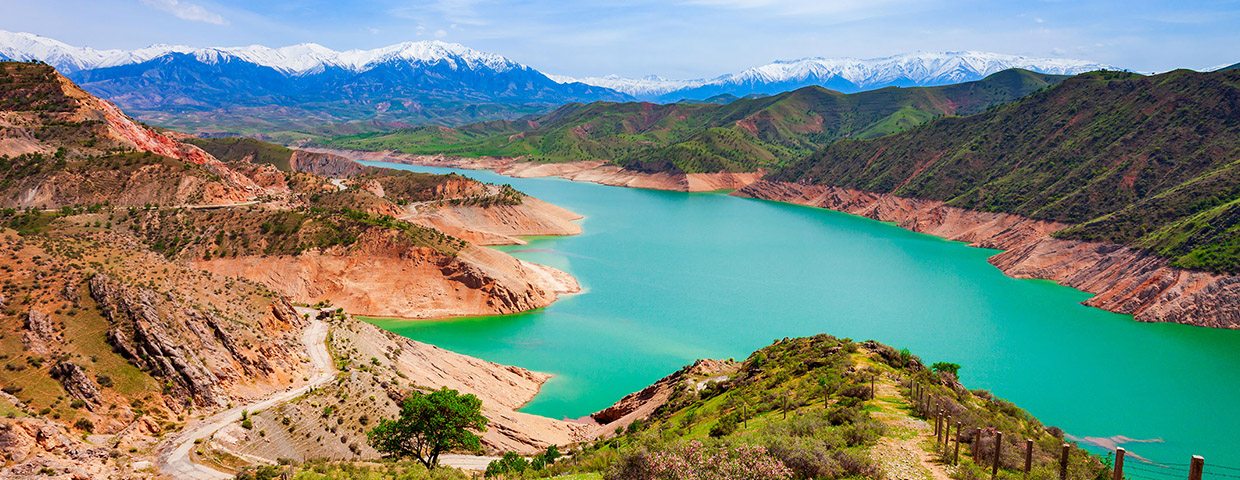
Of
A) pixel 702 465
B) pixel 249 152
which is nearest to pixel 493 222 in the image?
pixel 249 152

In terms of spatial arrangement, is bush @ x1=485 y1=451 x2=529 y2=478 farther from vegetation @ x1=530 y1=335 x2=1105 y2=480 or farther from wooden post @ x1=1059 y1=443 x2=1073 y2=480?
wooden post @ x1=1059 y1=443 x2=1073 y2=480

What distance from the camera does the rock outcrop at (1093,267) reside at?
2372 inches

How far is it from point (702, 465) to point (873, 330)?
1751 inches

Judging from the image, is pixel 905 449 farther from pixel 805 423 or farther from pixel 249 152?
pixel 249 152

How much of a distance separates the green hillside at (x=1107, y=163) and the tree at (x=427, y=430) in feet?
233

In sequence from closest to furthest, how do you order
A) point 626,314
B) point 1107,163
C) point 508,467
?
1. point 508,467
2. point 626,314
3. point 1107,163

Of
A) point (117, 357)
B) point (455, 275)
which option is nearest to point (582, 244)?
point (455, 275)

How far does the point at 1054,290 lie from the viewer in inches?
2901

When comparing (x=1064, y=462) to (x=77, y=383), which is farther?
(x=77, y=383)

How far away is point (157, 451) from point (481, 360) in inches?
931

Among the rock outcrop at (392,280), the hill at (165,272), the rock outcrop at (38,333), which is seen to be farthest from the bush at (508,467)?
the rock outcrop at (392,280)

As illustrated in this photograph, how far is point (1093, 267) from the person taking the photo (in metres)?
75.2

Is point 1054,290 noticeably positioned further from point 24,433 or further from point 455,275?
point 24,433

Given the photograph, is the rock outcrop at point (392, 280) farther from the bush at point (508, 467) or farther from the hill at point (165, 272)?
the bush at point (508, 467)
